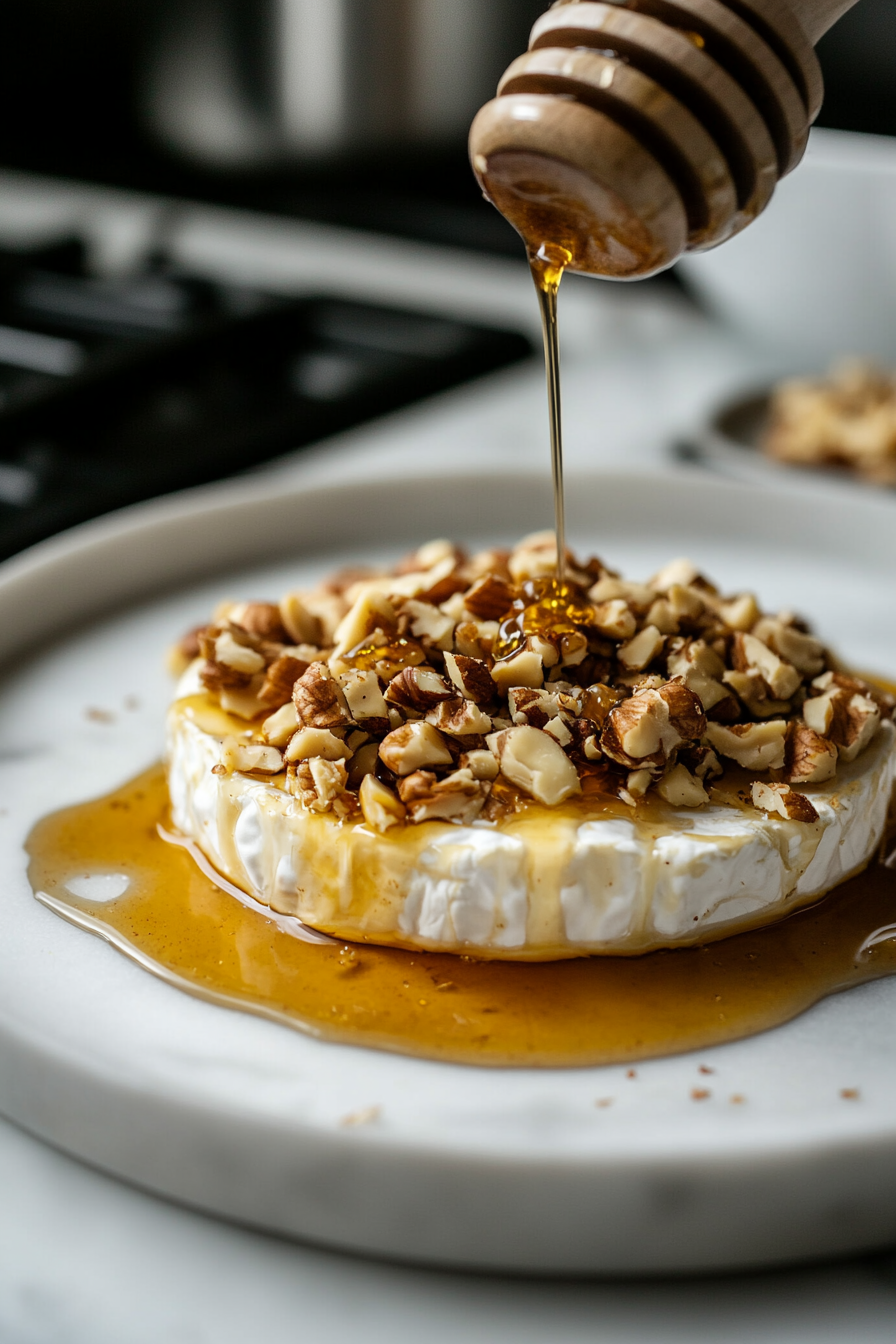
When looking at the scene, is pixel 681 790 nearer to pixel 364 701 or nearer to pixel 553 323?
pixel 364 701

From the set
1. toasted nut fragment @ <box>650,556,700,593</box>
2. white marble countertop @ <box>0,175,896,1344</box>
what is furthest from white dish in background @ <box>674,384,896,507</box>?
white marble countertop @ <box>0,175,896,1344</box>

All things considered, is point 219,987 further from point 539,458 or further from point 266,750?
point 539,458

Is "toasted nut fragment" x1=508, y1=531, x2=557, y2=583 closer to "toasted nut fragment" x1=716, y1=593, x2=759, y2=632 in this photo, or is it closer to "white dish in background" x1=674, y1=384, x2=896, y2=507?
"toasted nut fragment" x1=716, y1=593, x2=759, y2=632

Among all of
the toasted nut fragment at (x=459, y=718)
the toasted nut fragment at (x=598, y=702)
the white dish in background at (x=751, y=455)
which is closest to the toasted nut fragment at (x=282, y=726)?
the toasted nut fragment at (x=459, y=718)

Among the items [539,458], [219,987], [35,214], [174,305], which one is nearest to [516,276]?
[174,305]

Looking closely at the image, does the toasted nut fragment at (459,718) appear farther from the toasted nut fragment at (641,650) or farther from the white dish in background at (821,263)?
the white dish in background at (821,263)
